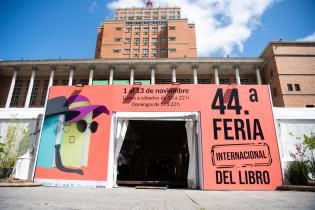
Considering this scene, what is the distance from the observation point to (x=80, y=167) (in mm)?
8094

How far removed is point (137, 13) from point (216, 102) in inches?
2789

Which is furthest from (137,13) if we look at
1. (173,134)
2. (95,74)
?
(173,134)

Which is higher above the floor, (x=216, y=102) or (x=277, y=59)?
(x=277, y=59)

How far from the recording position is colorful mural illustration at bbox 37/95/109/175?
27.1 feet

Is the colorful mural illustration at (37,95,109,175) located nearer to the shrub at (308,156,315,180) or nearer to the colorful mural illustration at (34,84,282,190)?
the colorful mural illustration at (34,84,282,190)

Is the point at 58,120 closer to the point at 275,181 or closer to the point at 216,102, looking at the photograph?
the point at 216,102

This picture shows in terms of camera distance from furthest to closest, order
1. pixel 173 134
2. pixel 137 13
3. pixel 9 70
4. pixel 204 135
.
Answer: pixel 137 13 < pixel 9 70 < pixel 173 134 < pixel 204 135

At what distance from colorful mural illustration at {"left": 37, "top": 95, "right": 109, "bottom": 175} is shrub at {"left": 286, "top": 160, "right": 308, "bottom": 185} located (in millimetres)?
8197

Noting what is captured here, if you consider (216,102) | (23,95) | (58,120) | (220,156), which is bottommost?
(220,156)

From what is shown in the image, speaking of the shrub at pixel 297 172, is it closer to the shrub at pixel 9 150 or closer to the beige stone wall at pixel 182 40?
the shrub at pixel 9 150

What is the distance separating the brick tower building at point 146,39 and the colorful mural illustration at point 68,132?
37196mm

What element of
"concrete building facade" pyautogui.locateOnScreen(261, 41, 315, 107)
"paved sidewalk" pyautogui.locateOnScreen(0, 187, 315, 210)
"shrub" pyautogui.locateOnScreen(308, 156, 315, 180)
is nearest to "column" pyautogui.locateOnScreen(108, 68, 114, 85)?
"concrete building facade" pyautogui.locateOnScreen(261, 41, 315, 107)

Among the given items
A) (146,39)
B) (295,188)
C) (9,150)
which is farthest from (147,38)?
(295,188)

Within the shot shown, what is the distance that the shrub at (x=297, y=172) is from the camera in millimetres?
7364
